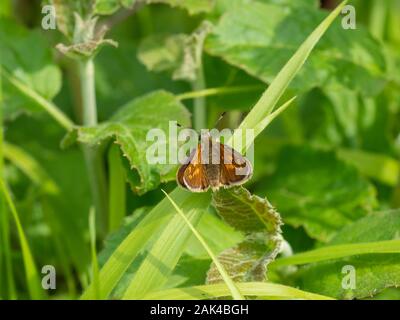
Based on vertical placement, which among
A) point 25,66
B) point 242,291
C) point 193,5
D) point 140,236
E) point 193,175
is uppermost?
point 193,5

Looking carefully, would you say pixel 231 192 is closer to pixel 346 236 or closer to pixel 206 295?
pixel 206 295

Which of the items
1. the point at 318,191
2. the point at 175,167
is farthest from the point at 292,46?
the point at 175,167

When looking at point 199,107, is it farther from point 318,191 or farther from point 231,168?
point 231,168

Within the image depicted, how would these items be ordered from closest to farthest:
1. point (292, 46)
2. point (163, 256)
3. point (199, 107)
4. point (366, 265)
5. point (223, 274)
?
point (223, 274) → point (163, 256) → point (366, 265) → point (292, 46) → point (199, 107)

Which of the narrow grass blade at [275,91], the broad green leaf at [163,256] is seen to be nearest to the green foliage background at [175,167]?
the broad green leaf at [163,256]

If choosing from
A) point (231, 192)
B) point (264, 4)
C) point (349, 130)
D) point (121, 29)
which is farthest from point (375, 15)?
point (231, 192)
